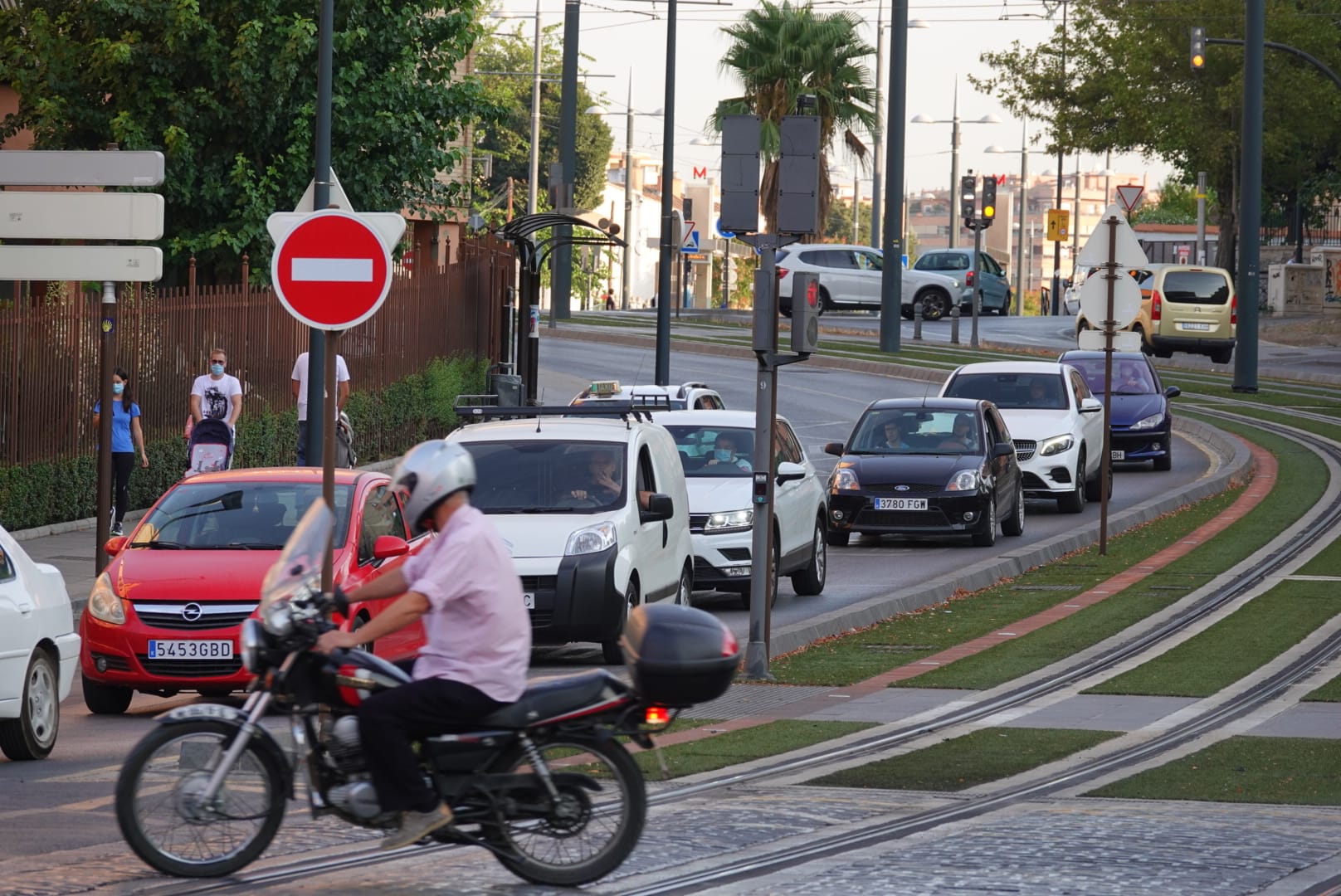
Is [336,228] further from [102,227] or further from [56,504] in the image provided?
[56,504]

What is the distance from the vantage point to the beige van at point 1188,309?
4538 cm

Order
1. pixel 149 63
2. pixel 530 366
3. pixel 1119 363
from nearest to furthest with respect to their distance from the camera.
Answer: pixel 149 63, pixel 1119 363, pixel 530 366

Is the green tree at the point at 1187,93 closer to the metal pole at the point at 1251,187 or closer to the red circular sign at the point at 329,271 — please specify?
the metal pole at the point at 1251,187

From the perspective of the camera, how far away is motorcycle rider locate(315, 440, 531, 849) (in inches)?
279

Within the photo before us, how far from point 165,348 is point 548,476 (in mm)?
10802

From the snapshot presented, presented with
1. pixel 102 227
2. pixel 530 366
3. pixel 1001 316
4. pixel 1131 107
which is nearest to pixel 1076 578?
pixel 102 227

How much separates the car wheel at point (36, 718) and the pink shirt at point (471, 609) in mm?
4185

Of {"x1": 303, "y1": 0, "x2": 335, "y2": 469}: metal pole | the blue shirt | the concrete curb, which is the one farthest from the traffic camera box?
the blue shirt

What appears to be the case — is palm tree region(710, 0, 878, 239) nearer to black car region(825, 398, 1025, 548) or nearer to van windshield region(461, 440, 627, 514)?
black car region(825, 398, 1025, 548)

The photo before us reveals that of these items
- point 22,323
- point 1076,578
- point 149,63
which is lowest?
point 1076,578

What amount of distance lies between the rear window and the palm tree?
19044 millimetres

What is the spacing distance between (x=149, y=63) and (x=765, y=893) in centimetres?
2309

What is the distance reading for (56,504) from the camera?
2244 cm

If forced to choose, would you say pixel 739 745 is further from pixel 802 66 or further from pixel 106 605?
pixel 802 66
